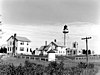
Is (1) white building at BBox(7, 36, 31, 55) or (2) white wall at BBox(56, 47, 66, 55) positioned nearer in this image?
(1) white building at BBox(7, 36, 31, 55)

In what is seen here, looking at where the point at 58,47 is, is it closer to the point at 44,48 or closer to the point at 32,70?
the point at 44,48

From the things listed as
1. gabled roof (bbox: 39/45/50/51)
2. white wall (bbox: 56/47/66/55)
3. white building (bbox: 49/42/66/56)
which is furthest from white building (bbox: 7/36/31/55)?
white wall (bbox: 56/47/66/55)

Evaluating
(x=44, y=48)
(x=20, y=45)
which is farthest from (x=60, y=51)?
(x=20, y=45)

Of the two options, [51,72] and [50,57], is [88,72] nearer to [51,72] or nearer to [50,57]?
[51,72]

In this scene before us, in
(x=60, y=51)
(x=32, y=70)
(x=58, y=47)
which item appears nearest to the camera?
(x=32, y=70)

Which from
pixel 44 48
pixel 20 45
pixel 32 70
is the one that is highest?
pixel 20 45

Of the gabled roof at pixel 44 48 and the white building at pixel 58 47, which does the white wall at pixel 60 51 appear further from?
the gabled roof at pixel 44 48

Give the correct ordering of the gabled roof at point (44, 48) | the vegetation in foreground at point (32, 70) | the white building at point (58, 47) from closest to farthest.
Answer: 1. the vegetation in foreground at point (32, 70)
2. the white building at point (58, 47)
3. the gabled roof at point (44, 48)

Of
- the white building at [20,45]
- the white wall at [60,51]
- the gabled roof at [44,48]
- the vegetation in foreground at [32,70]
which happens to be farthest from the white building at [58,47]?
the vegetation in foreground at [32,70]

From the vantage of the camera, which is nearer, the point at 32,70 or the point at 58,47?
the point at 32,70

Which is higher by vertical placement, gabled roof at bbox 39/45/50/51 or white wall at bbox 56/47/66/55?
gabled roof at bbox 39/45/50/51

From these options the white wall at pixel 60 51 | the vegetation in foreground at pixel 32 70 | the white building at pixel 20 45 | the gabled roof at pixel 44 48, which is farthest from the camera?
the gabled roof at pixel 44 48

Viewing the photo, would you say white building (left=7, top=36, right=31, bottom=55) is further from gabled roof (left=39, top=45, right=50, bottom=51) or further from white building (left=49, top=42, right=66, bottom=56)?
white building (left=49, top=42, right=66, bottom=56)

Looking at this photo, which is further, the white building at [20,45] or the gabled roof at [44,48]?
the gabled roof at [44,48]
